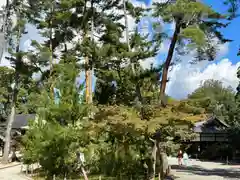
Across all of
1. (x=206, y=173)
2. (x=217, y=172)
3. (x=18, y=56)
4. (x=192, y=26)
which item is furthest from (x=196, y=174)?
(x=18, y=56)

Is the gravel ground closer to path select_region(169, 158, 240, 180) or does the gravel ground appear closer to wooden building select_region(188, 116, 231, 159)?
path select_region(169, 158, 240, 180)

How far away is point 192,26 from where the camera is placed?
63.6 feet

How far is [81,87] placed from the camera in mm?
16891

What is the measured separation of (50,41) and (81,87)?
19509 millimetres

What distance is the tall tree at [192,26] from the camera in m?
18.8

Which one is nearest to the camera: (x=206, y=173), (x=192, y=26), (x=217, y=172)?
(x=192, y=26)

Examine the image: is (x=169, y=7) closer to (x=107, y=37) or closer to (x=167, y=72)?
(x=167, y=72)

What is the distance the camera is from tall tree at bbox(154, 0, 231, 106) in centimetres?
1875

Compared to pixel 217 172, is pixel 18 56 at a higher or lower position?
higher

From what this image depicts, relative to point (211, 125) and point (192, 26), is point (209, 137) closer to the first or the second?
point (211, 125)

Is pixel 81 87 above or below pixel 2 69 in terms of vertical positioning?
below

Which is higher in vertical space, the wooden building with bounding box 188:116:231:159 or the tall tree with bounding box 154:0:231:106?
the tall tree with bounding box 154:0:231:106

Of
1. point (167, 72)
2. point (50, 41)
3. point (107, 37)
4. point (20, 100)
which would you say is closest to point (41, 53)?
point (50, 41)

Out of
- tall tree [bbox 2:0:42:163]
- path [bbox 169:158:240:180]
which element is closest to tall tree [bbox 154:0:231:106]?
path [bbox 169:158:240:180]
